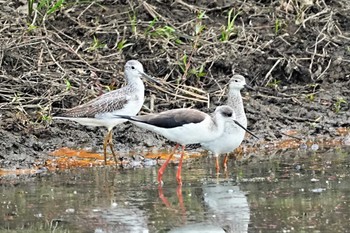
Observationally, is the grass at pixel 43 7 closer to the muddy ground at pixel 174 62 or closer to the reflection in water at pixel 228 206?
the muddy ground at pixel 174 62

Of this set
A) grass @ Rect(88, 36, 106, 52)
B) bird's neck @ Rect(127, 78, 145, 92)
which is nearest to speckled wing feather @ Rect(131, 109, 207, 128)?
bird's neck @ Rect(127, 78, 145, 92)

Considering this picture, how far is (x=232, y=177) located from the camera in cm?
1123

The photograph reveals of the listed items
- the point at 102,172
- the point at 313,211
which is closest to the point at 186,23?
the point at 102,172

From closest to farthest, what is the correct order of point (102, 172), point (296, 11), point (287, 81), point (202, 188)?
point (202, 188)
point (102, 172)
point (287, 81)
point (296, 11)

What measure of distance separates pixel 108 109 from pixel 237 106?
63.7 inches

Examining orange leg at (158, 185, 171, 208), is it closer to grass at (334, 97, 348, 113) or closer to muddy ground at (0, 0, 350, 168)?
muddy ground at (0, 0, 350, 168)

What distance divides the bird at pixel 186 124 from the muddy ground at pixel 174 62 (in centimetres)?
167

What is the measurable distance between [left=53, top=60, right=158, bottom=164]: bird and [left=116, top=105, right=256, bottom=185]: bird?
996 millimetres

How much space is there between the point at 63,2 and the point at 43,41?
1314 mm

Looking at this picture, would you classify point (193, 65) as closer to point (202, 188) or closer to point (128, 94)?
point (128, 94)

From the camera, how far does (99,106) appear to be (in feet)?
40.4

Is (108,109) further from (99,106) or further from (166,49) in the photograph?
(166,49)

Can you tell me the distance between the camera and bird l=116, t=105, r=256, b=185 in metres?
11.0

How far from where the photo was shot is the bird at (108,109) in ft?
40.1
